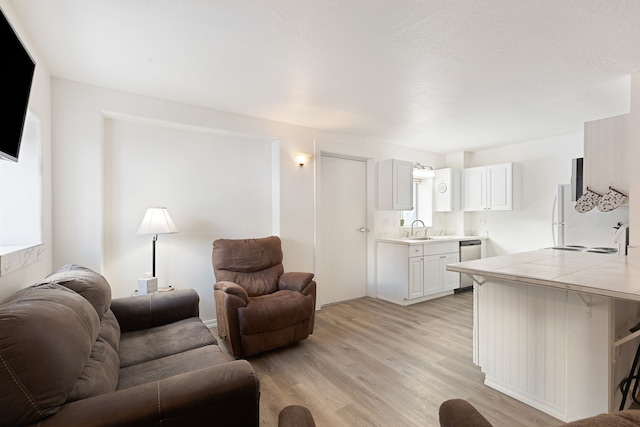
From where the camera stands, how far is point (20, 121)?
1.48 m

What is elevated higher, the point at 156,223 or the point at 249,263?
the point at 156,223

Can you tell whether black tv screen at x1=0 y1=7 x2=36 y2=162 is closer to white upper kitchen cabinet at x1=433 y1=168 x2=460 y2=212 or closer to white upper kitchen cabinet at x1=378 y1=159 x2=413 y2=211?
white upper kitchen cabinet at x1=378 y1=159 x2=413 y2=211

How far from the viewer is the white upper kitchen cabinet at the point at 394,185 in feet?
14.6

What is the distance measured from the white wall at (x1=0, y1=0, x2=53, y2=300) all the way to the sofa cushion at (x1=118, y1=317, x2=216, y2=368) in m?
0.72

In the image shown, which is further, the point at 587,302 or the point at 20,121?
the point at 587,302

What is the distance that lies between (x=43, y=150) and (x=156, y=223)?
0.95 m

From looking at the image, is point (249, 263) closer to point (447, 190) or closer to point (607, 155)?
point (607, 155)

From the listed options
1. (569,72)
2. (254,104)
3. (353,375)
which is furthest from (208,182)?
(569,72)

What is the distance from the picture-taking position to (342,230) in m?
4.41

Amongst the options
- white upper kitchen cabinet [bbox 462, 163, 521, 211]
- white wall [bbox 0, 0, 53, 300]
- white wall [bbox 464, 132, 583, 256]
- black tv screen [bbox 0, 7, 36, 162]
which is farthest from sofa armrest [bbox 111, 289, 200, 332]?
white wall [bbox 464, 132, 583, 256]

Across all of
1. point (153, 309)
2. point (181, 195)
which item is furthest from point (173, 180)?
point (153, 309)

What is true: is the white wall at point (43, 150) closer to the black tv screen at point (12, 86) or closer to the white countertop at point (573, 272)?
the black tv screen at point (12, 86)

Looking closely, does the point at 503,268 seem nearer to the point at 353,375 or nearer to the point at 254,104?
the point at 353,375

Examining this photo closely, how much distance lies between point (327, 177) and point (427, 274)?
2.06 metres
